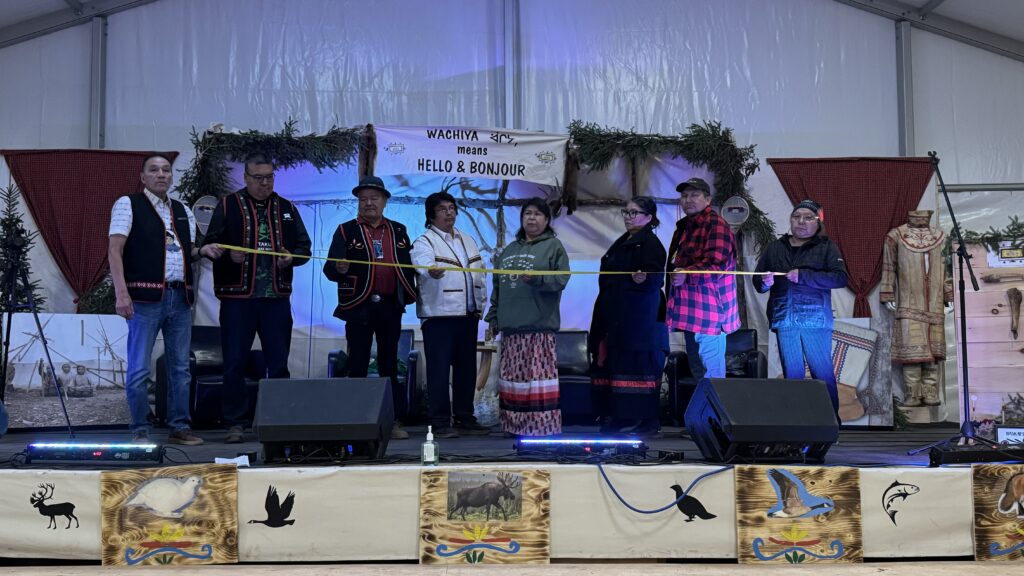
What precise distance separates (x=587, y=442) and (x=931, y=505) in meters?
1.22

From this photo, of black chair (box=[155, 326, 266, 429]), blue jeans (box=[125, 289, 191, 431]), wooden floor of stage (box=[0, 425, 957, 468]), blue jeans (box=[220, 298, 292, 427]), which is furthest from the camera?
black chair (box=[155, 326, 266, 429])

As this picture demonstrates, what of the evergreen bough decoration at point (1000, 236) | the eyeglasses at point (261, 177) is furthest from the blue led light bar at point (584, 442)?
the evergreen bough decoration at point (1000, 236)

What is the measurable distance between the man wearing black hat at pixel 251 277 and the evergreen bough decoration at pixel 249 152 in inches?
69.7

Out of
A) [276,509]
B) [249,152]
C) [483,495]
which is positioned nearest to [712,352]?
[483,495]

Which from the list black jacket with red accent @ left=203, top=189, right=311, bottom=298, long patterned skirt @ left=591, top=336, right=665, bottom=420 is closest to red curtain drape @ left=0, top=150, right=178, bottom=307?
black jacket with red accent @ left=203, top=189, right=311, bottom=298

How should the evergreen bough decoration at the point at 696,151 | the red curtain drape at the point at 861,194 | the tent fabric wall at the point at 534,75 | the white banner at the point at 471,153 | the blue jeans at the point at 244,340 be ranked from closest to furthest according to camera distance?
the blue jeans at the point at 244,340, the white banner at the point at 471,153, the evergreen bough decoration at the point at 696,151, the red curtain drape at the point at 861,194, the tent fabric wall at the point at 534,75

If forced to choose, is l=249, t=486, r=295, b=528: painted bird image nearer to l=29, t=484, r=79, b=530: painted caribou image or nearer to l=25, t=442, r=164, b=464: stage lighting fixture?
l=25, t=442, r=164, b=464: stage lighting fixture

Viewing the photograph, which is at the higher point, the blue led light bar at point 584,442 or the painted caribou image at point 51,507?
the blue led light bar at point 584,442

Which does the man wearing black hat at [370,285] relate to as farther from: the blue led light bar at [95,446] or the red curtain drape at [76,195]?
the red curtain drape at [76,195]

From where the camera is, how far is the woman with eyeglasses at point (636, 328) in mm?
4812

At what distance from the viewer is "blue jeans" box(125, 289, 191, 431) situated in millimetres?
4152

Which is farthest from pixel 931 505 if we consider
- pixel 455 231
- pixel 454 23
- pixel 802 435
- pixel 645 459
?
pixel 454 23

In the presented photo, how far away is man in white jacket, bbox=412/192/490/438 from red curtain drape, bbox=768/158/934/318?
128 inches

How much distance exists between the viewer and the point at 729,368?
641cm
